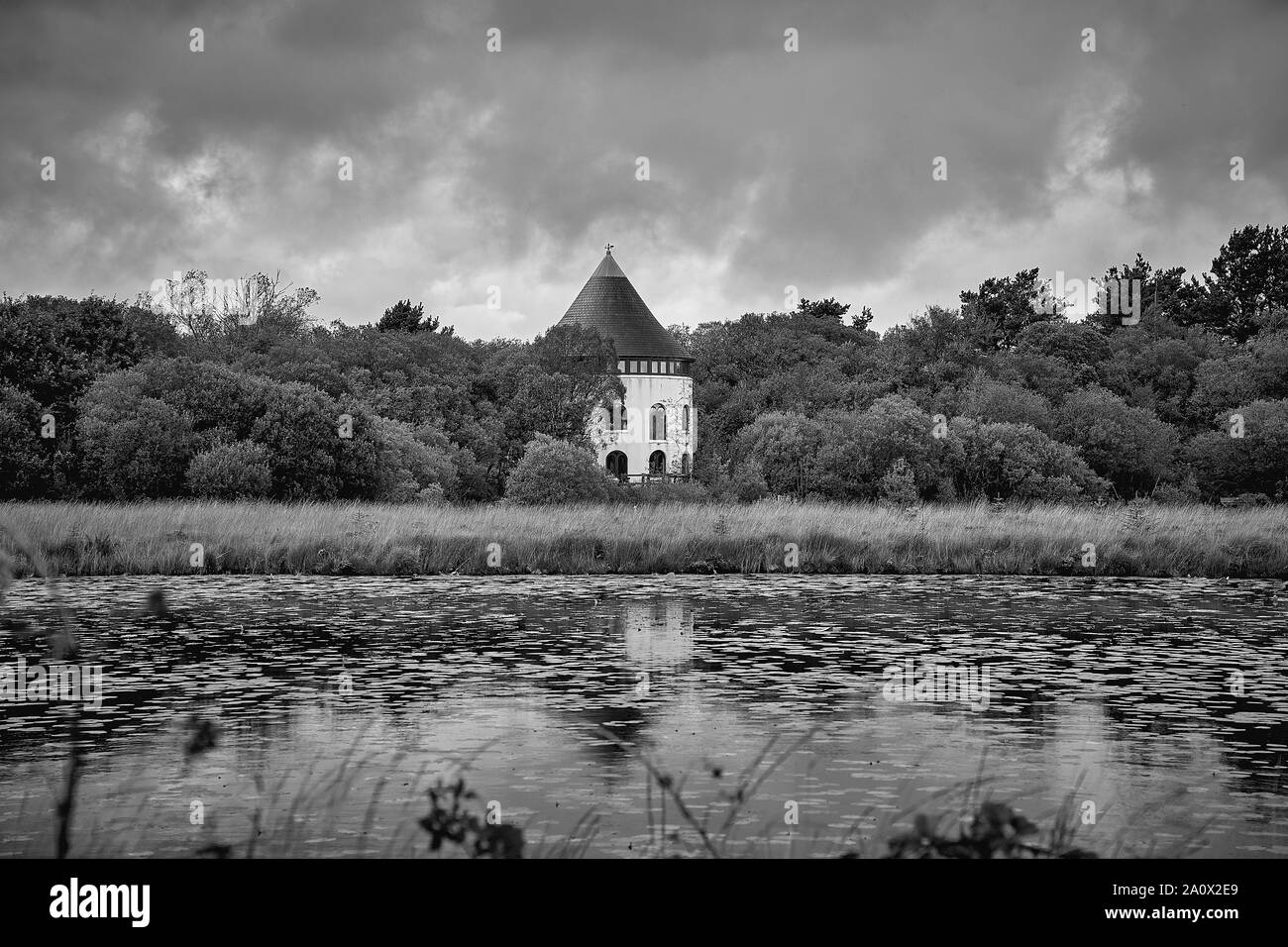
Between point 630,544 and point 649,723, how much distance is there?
1759 cm

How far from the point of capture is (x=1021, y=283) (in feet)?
267

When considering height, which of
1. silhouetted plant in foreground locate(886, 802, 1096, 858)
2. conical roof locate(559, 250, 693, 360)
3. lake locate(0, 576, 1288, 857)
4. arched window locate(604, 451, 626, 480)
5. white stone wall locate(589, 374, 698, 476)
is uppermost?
conical roof locate(559, 250, 693, 360)

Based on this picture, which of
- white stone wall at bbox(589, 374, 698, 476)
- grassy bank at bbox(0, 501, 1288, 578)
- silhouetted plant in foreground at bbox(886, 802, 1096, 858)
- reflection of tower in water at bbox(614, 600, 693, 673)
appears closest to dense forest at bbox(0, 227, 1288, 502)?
white stone wall at bbox(589, 374, 698, 476)

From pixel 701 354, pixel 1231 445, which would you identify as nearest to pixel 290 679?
pixel 1231 445

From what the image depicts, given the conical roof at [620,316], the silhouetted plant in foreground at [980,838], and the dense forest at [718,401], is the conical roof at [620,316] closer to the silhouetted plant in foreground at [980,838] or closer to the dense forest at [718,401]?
the dense forest at [718,401]

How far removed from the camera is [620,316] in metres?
78.4

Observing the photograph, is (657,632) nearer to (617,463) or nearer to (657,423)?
(657,423)

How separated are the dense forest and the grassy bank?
8399 mm

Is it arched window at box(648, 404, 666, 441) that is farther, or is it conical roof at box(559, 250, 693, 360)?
conical roof at box(559, 250, 693, 360)

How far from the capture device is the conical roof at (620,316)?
76.6m

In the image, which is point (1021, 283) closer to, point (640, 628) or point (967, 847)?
point (640, 628)

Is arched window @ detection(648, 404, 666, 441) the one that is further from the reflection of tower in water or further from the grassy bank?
the reflection of tower in water

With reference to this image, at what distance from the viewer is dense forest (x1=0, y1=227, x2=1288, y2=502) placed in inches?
1608

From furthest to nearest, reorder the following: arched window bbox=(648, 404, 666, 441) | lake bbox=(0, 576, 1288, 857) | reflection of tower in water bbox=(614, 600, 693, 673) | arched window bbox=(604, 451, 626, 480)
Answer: arched window bbox=(604, 451, 626, 480), arched window bbox=(648, 404, 666, 441), reflection of tower in water bbox=(614, 600, 693, 673), lake bbox=(0, 576, 1288, 857)
